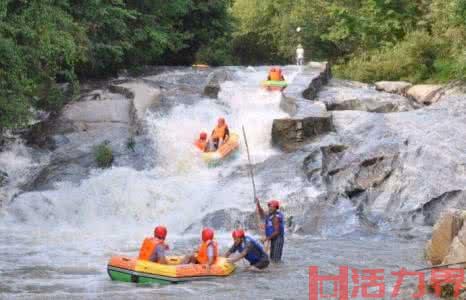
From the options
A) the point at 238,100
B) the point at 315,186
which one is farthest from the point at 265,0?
the point at 315,186

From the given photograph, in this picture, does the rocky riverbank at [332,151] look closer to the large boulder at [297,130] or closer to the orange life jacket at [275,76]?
the large boulder at [297,130]

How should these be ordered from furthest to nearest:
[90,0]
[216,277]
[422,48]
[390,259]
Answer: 1. [422,48]
2. [90,0]
3. [390,259]
4. [216,277]

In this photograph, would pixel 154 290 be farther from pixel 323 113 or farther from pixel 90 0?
pixel 90 0

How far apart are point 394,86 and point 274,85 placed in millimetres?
4179

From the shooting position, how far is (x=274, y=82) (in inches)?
981

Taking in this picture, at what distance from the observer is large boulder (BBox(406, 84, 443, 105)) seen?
78.3ft

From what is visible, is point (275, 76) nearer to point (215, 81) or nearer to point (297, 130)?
point (215, 81)

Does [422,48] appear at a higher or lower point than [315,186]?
higher

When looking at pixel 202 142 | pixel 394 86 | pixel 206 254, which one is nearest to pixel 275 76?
pixel 394 86

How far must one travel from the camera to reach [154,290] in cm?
1079

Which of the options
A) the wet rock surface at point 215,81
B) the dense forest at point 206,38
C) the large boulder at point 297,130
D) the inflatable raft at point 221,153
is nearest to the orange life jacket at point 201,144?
the inflatable raft at point 221,153

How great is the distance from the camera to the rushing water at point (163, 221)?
1102 centimetres

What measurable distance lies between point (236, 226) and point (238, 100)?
9.05m

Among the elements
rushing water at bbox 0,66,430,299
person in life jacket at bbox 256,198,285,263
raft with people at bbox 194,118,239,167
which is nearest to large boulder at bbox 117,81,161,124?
rushing water at bbox 0,66,430,299
